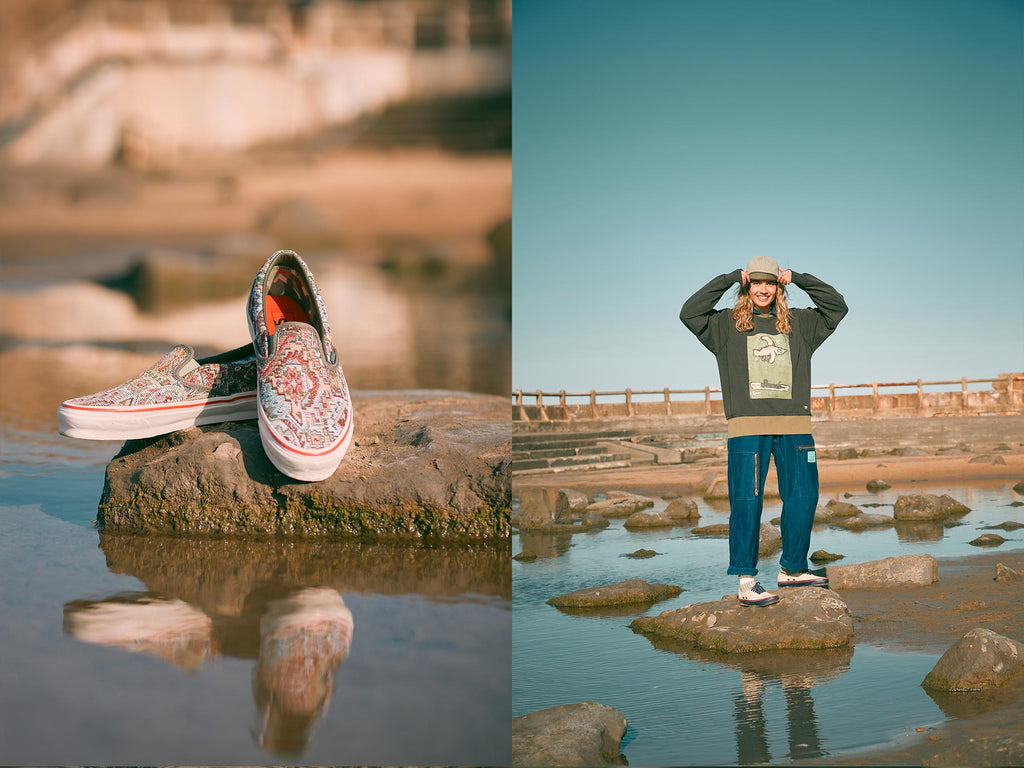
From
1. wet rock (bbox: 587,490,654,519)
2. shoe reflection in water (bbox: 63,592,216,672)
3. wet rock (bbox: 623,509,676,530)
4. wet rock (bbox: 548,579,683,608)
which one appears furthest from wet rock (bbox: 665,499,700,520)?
shoe reflection in water (bbox: 63,592,216,672)

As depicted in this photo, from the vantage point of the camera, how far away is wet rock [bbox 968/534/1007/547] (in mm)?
3803

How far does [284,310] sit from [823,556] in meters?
2.26

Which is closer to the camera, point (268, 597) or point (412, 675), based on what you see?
point (412, 675)

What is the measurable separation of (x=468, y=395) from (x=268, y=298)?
115 cm

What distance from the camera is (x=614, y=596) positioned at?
2918 millimetres

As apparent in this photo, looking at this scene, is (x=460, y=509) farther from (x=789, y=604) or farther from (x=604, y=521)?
(x=604, y=521)

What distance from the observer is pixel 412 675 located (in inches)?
59.7

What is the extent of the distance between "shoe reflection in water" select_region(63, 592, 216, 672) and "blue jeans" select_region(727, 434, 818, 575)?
126cm

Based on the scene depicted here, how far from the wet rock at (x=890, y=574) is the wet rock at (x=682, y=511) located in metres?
2.19

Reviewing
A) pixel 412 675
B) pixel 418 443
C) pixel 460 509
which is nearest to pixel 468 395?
pixel 418 443

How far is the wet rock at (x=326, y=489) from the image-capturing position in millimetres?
2482

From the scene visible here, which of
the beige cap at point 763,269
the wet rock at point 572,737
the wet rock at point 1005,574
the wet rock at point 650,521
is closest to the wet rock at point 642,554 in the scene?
the wet rock at point 650,521

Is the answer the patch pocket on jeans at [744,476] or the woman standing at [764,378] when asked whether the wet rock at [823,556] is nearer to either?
the woman standing at [764,378]

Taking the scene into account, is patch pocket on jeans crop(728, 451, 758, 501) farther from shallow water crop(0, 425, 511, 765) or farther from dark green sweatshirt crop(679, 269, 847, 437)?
shallow water crop(0, 425, 511, 765)
